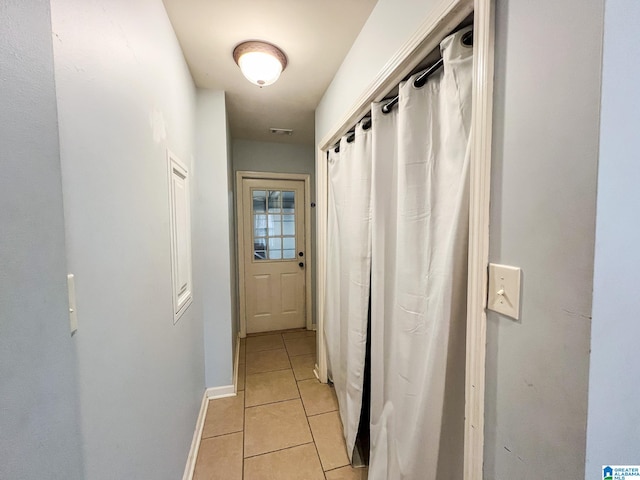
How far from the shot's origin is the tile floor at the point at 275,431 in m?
1.44

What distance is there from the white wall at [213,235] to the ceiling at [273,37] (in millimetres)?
261

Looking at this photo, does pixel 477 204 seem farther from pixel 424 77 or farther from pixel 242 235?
pixel 242 235

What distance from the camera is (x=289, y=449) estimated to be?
5.15ft

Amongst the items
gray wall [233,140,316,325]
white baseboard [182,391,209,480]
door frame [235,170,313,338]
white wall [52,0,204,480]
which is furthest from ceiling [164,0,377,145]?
white baseboard [182,391,209,480]

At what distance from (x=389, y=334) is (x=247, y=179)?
259cm

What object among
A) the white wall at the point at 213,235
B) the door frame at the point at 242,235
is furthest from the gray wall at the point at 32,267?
the door frame at the point at 242,235

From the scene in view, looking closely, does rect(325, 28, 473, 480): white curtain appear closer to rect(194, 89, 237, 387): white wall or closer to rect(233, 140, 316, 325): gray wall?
rect(194, 89, 237, 387): white wall

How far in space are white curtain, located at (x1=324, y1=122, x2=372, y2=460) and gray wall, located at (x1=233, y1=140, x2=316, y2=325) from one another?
4.66 feet

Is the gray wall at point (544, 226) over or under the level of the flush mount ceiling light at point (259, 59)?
under

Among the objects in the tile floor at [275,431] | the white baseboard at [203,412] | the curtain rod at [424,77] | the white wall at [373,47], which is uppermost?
the white wall at [373,47]

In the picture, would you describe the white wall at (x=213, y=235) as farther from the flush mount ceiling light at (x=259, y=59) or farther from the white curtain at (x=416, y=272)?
the white curtain at (x=416, y=272)

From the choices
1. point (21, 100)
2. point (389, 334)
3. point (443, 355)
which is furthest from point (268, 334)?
point (21, 100)

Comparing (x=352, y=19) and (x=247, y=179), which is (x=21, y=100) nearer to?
(x=352, y=19)

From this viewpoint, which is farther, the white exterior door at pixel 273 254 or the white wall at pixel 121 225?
the white exterior door at pixel 273 254
